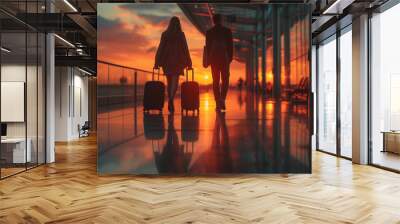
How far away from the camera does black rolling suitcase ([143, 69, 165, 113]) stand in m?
6.27

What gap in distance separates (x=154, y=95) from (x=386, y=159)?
5.17 m

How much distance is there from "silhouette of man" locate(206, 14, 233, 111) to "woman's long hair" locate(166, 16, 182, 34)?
52cm

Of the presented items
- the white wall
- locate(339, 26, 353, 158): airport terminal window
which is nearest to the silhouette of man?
locate(339, 26, 353, 158): airport terminal window

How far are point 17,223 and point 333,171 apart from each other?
5.55 meters

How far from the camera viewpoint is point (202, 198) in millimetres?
4832

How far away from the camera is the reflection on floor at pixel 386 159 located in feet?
24.2

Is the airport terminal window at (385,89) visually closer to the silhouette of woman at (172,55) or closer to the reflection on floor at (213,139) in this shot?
the reflection on floor at (213,139)

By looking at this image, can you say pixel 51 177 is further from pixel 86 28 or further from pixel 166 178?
pixel 86 28

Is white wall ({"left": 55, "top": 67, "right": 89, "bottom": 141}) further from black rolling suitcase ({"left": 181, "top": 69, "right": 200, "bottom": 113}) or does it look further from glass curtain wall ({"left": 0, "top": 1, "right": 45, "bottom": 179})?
black rolling suitcase ({"left": 181, "top": 69, "right": 200, "bottom": 113})

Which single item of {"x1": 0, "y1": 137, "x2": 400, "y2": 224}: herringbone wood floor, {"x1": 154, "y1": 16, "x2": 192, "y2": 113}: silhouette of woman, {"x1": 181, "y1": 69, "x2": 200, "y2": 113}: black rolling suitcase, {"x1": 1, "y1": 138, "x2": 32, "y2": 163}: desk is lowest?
{"x1": 0, "y1": 137, "x2": 400, "y2": 224}: herringbone wood floor

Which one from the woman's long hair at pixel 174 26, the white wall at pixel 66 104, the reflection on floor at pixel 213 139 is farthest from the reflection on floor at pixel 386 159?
the white wall at pixel 66 104

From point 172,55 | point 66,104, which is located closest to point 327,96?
point 172,55

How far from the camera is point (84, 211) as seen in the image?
13.8 ft

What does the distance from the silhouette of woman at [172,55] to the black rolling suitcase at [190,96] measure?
0.53ft
